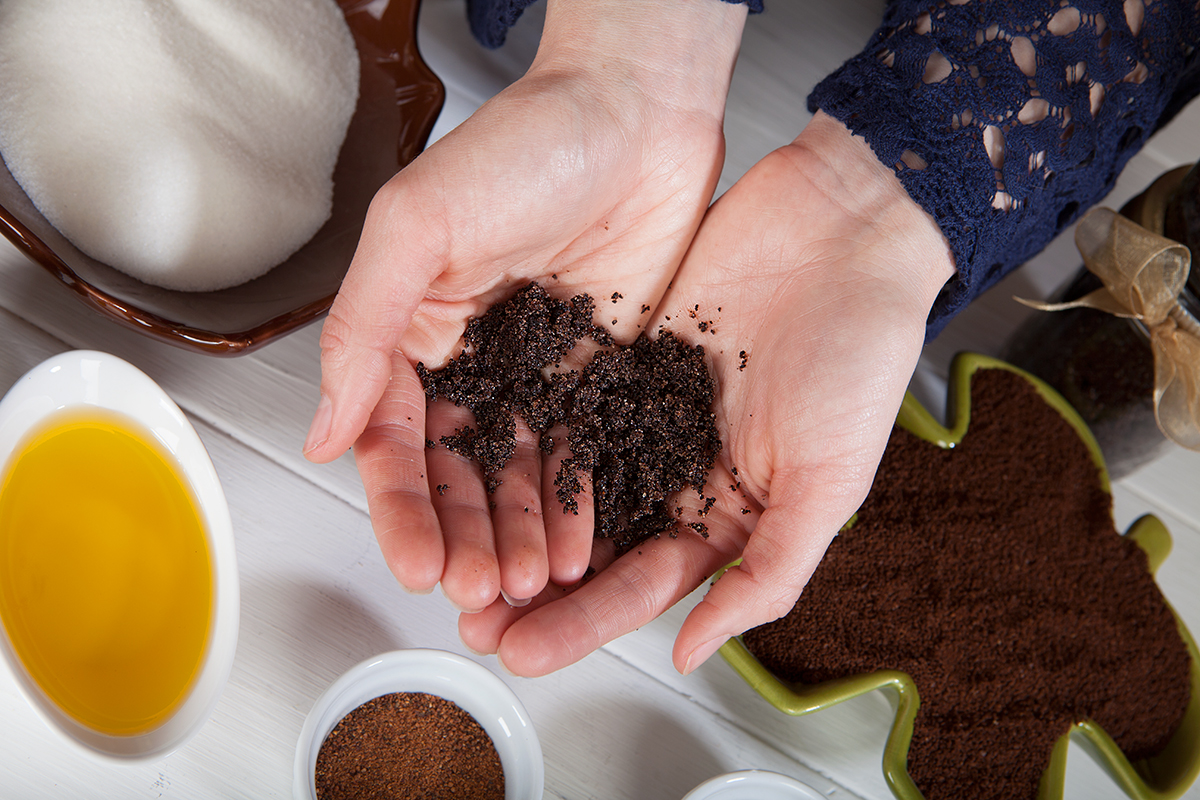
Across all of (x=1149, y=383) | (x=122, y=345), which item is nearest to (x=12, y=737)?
(x=122, y=345)

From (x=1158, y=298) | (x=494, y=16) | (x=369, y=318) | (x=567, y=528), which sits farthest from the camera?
(x=494, y=16)

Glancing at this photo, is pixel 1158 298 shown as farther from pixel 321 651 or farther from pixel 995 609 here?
pixel 321 651

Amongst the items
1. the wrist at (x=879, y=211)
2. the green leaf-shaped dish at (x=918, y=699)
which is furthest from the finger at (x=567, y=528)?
the wrist at (x=879, y=211)

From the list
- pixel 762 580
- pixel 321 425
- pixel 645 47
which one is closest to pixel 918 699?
pixel 762 580

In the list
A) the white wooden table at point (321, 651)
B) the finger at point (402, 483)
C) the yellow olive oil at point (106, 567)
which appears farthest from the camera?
the white wooden table at point (321, 651)

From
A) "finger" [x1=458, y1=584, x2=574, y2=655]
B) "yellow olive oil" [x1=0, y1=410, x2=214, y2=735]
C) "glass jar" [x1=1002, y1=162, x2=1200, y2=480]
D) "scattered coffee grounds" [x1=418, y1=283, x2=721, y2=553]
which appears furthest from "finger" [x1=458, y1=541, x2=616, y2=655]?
"glass jar" [x1=1002, y1=162, x2=1200, y2=480]

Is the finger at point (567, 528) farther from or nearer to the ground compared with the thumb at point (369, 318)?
nearer to the ground

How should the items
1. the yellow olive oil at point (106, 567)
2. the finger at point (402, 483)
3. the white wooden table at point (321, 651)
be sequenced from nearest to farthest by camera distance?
1. the finger at point (402, 483)
2. the yellow olive oil at point (106, 567)
3. the white wooden table at point (321, 651)

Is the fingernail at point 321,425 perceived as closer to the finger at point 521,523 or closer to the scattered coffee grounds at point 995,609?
the finger at point 521,523
